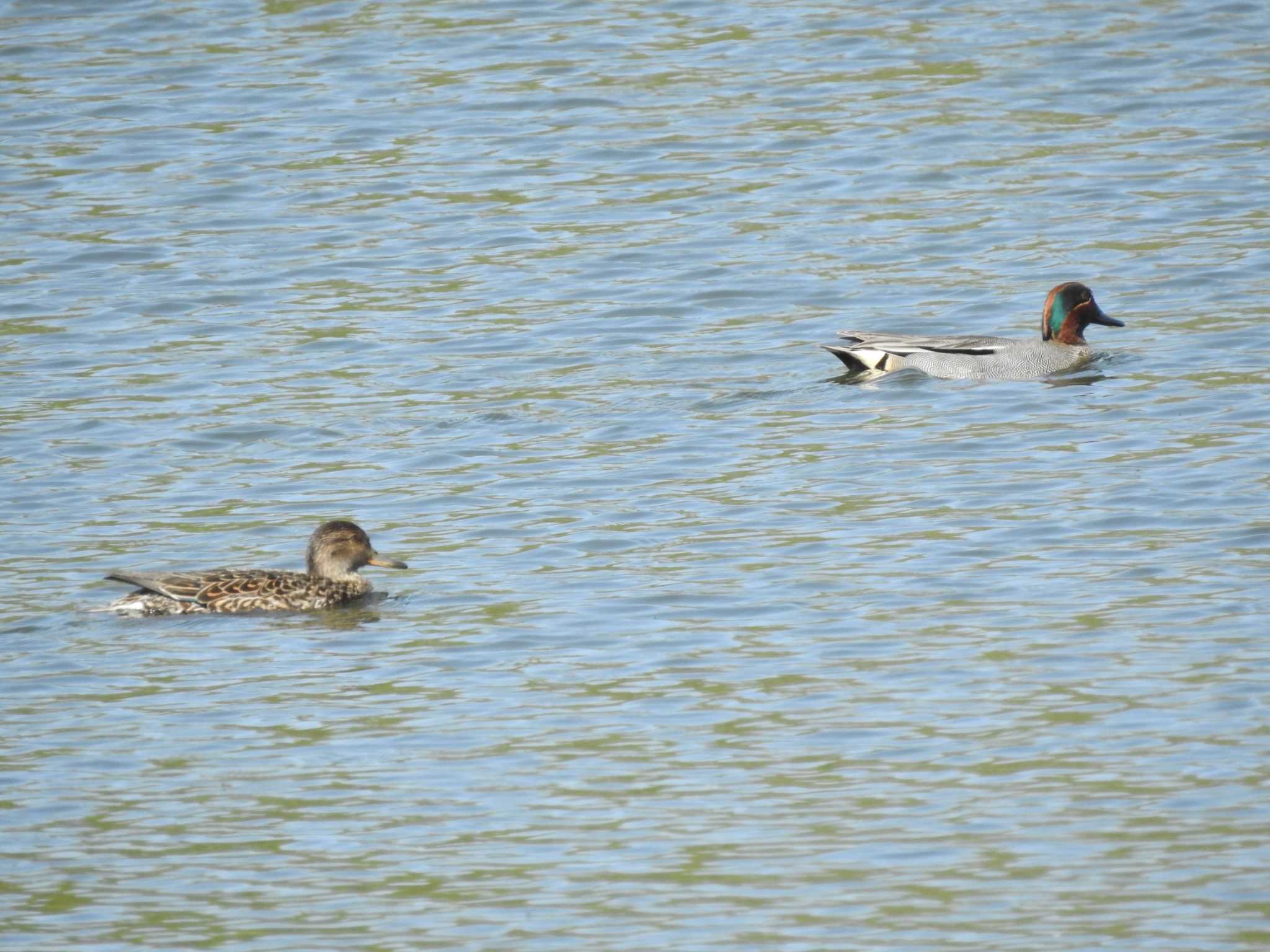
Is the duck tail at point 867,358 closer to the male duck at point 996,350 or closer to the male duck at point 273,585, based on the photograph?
the male duck at point 996,350

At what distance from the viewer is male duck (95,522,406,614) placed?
10.1m

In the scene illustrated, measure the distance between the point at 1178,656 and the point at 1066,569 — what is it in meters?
1.27

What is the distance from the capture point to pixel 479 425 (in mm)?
13141

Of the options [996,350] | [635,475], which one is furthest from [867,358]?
[635,475]

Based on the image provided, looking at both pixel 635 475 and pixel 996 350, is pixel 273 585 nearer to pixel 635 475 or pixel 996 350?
pixel 635 475

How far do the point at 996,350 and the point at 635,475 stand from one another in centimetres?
311

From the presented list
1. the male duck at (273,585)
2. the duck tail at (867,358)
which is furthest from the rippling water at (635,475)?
the duck tail at (867,358)

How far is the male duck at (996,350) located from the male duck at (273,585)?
4.33m

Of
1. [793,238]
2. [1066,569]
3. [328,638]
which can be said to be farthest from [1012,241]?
[328,638]

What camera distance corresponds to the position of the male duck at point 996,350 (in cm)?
1390

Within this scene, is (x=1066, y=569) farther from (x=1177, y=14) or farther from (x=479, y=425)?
(x=1177, y=14)

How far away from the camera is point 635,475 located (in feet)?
39.3

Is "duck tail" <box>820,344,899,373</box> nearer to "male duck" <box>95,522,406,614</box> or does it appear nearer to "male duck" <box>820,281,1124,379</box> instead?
"male duck" <box>820,281,1124,379</box>

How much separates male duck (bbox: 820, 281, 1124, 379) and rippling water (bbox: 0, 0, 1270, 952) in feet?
0.65
